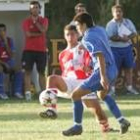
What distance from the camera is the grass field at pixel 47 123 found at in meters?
10.4

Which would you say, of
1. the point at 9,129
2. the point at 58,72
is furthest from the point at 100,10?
the point at 9,129

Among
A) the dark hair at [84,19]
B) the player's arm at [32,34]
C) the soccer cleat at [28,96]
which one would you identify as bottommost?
the soccer cleat at [28,96]

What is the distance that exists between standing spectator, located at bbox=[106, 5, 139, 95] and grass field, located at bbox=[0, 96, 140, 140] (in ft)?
4.12

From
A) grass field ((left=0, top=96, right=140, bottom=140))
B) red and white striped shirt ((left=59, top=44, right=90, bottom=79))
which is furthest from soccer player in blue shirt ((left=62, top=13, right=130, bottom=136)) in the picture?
red and white striped shirt ((left=59, top=44, right=90, bottom=79))

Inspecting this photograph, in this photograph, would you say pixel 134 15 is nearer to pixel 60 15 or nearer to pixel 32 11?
pixel 60 15

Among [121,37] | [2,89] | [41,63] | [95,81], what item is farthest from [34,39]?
[95,81]

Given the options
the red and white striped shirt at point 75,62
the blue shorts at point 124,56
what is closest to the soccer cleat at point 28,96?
the blue shorts at point 124,56

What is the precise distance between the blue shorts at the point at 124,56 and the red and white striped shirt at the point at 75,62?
605 cm

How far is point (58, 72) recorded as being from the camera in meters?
18.5

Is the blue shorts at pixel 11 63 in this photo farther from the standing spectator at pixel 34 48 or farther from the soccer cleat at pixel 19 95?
the standing spectator at pixel 34 48

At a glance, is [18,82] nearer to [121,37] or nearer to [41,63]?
[41,63]

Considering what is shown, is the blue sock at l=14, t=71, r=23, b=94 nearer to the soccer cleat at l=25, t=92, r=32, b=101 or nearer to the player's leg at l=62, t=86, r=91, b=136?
the soccer cleat at l=25, t=92, r=32, b=101

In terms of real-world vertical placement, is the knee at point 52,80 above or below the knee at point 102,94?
above

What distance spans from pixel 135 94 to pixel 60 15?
16.7 metres
